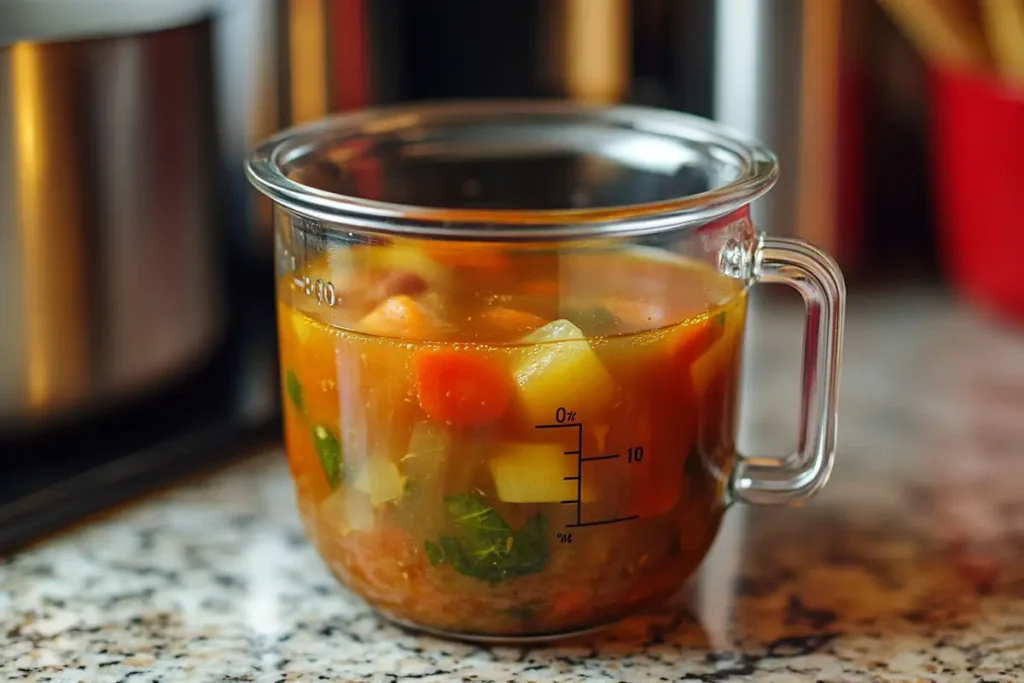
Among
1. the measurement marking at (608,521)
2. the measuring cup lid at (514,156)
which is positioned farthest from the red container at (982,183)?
the measurement marking at (608,521)

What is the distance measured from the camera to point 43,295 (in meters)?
0.81

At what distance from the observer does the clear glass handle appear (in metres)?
0.68

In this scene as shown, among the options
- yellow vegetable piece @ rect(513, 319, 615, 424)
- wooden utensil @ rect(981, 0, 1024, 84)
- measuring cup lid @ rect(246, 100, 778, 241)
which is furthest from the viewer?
wooden utensil @ rect(981, 0, 1024, 84)

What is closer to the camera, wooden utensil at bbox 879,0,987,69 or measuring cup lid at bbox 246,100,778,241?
measuring cup lid at bbox 246,100,778,241

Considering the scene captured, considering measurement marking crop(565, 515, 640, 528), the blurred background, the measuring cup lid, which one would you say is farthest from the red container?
measurement marking crop(565, 515, 640, 528)

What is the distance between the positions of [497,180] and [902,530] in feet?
1.11

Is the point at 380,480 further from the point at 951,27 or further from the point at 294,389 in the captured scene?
the point at 951,27

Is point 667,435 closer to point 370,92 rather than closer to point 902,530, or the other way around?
point 902,530

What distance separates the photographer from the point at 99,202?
83cm

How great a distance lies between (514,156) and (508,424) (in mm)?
270

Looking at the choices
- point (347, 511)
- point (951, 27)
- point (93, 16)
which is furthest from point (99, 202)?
point (951, 27)

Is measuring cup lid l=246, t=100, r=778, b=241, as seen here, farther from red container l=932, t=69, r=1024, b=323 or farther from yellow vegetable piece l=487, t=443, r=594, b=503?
red container l=932, t=69, r=1024, b=323

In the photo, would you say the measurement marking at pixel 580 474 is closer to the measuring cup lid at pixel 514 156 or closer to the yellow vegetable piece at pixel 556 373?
the yellow vegetable piece at pixel 556 373

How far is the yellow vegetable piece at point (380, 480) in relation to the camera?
658 mm
